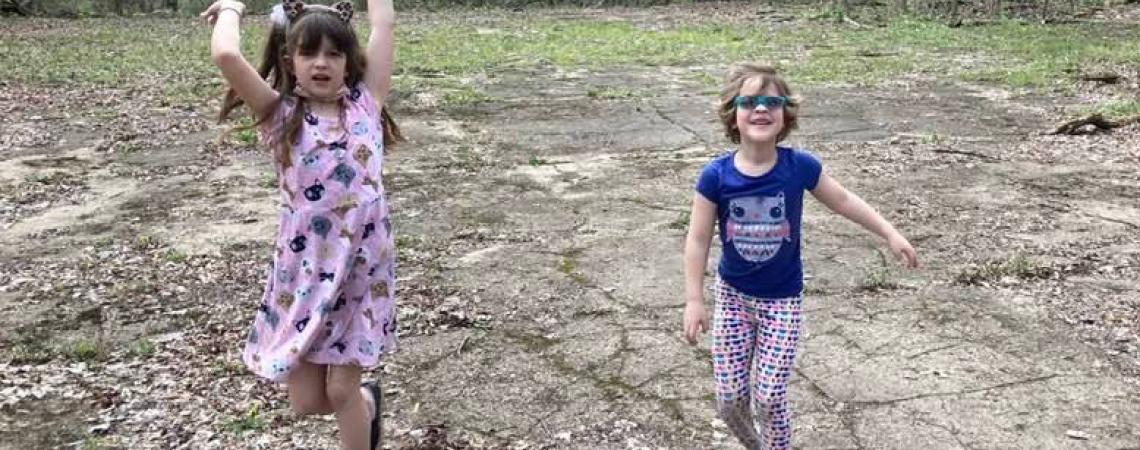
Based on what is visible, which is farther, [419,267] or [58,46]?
[58,46]

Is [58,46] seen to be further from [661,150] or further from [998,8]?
[998,8]

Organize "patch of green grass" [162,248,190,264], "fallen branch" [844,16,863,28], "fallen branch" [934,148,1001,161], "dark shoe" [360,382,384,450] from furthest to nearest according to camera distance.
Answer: "fallen branch" [844,16,863,28]
"fallen branch" [934,148,1001,161]
"patch of green grass" [162,248,190,264]
"dark shoe" [360,382,384,450]

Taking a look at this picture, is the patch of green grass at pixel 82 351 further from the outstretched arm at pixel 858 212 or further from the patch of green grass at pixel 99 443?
the outstretched arm at pixel 858 212

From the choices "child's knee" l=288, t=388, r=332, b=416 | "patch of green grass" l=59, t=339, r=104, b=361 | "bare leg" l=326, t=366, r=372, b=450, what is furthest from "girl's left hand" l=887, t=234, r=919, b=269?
"patch of green grass" l=59, t=339, r=104, b=361

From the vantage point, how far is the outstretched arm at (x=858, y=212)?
2699 mm

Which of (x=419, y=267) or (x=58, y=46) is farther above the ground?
(x=419, y=267)

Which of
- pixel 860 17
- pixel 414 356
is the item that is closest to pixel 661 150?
pixel 414 356

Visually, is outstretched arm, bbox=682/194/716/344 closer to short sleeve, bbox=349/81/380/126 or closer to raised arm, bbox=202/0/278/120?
short sleeve, bbox=349/81/380/126

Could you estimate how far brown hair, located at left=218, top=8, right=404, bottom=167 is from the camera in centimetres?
252

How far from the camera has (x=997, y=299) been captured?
13.8ft

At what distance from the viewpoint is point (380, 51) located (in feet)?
8.98

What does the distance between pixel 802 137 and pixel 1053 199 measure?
2.36m

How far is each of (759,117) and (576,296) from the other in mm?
1905

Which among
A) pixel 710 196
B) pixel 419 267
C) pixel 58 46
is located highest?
pixel 710 196
